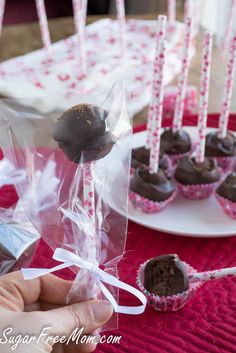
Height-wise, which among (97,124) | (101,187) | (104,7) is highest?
(97,124)

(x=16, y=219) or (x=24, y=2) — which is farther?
(x=24, y=2)

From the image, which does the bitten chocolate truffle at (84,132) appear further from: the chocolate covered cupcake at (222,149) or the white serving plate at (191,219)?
the chocolate covered cupcake at (222,149)

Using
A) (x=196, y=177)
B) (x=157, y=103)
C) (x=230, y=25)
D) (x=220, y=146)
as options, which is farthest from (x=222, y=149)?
(x=230, y=25)

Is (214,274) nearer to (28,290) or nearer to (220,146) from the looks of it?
(28,290)

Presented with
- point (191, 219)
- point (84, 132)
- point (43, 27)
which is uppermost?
point (84, 132)

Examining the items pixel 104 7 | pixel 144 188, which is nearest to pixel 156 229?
pixel 144 188

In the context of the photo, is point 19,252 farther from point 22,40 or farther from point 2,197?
point 22,40

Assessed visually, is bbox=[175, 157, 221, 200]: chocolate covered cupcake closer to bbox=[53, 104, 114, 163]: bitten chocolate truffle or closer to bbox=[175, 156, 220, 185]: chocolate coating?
bbox=[175, 156, 220, 185]: chocolate coating
